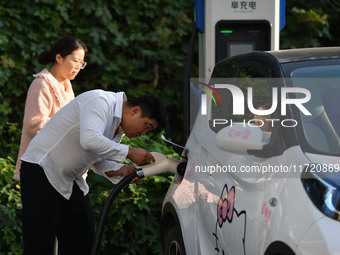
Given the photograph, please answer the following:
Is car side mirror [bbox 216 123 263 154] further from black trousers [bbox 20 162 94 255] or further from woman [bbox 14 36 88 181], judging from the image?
woman [bbox 14 36 88 181]

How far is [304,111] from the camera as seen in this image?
3049 millimetres

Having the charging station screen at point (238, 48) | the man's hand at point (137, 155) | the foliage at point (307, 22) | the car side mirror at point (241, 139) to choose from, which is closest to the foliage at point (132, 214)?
the charging station screen at point (238, 48)

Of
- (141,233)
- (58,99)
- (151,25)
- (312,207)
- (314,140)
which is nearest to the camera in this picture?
(312,207)

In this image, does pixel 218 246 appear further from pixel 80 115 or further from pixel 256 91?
pixel 80 115

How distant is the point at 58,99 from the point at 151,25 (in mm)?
4782

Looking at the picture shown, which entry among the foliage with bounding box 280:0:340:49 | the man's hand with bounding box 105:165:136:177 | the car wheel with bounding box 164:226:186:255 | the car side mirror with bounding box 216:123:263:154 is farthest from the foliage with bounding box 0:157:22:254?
the foliage with bounding box 280:0:340:49

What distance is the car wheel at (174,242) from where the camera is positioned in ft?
13.0

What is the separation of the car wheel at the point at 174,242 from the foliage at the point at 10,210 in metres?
1.44

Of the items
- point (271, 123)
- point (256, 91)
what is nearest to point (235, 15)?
point (256, 91)

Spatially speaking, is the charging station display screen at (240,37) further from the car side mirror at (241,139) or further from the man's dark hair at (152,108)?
the car side mirror at (241,139)

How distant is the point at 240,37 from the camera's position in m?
6.22

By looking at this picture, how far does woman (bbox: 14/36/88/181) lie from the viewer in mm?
4680

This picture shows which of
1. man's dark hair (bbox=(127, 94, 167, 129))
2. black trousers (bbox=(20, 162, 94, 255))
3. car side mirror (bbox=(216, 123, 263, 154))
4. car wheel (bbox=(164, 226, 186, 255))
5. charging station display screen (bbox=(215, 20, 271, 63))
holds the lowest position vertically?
car wheel (bbox=(164, 226, 186, 255))

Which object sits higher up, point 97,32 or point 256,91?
point 256,91
